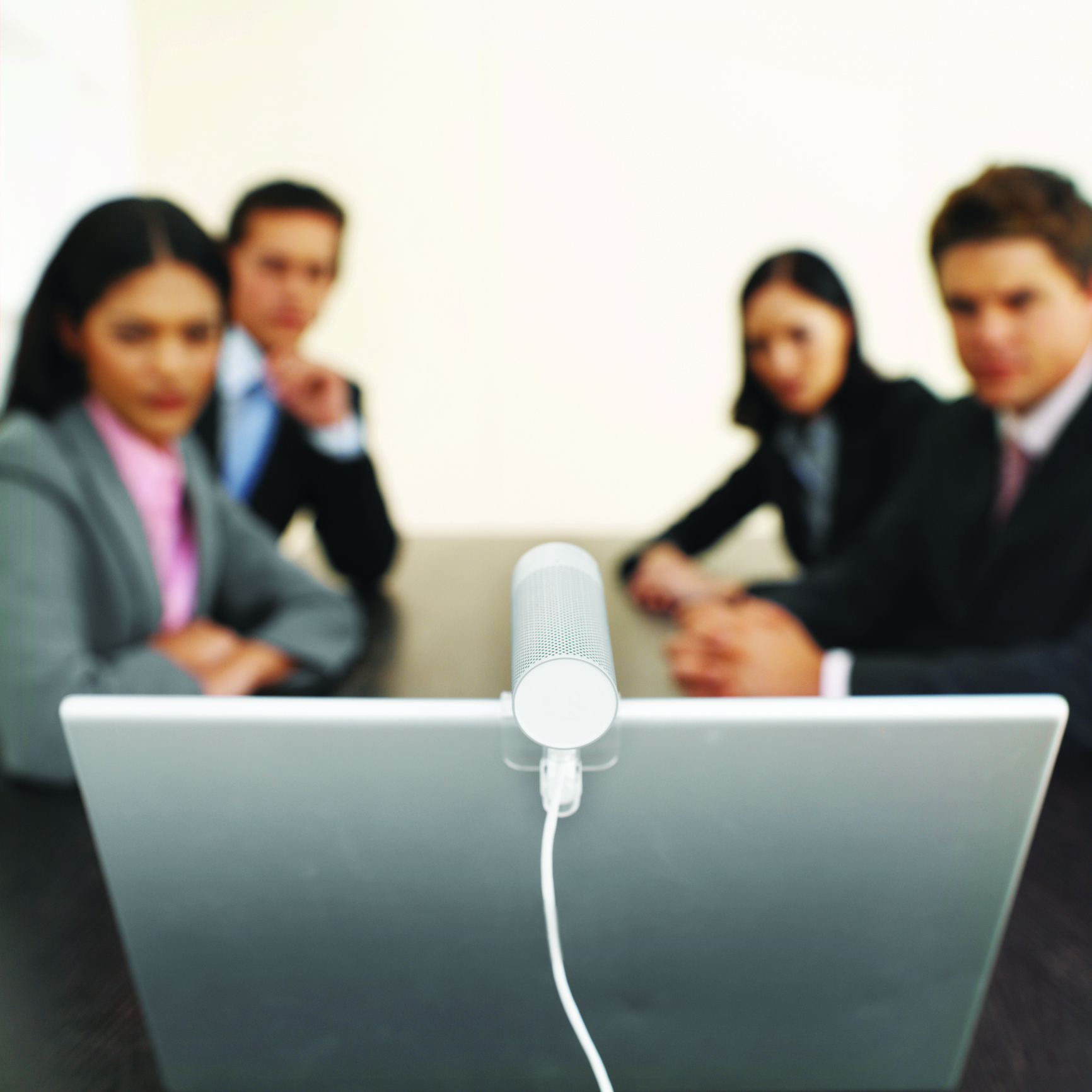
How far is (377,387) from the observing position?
3.30 meters

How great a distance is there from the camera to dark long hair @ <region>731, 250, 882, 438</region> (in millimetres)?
1558

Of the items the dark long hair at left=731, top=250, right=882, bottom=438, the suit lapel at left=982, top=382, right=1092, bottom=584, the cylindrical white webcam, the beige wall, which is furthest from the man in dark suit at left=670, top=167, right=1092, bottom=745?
the beige wall

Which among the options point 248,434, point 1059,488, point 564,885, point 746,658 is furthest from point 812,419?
point 564,885

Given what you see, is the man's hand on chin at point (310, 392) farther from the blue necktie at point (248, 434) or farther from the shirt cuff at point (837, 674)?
the shirt cuff at point (837, 674)

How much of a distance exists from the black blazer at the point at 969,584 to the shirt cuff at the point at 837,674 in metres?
0.01

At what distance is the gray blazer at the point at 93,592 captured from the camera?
2.45 ft

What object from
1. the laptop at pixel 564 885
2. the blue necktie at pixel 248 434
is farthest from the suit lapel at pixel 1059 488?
the blue necktie at pixel 248 434

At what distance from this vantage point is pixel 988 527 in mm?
1096

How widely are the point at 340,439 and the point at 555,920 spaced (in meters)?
1.30

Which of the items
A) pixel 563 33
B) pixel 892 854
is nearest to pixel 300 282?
pixel 892 854

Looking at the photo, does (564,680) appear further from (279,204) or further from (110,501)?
(279,204)

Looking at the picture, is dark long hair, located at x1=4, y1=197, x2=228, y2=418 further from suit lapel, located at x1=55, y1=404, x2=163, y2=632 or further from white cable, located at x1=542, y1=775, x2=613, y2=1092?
white cable, located at x1=542, y1=775, x2=613, y2=1092

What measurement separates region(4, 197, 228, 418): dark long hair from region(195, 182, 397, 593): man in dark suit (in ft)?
1.63

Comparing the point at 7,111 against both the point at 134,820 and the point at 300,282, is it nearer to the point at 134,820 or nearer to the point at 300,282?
the point at 300,282
